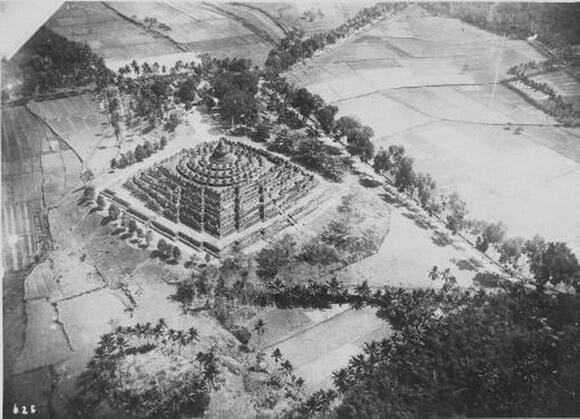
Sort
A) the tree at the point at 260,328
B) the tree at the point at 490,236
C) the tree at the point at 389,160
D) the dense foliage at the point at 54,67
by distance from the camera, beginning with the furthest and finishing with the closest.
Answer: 1. the dense foliage at the point at 54,67
2. the tree at the point at 389,160
3. the tree at the point at 490,236
4. the tree at the point at 260,328

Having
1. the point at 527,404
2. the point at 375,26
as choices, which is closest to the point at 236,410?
the point at 527,404

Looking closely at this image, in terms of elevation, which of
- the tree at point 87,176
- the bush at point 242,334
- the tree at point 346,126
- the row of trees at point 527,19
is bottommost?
the bush at point 242,334

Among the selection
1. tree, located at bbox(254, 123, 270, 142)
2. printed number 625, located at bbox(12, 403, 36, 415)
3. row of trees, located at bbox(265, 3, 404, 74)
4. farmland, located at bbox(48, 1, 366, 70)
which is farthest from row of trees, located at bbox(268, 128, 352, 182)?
printed number 625, located at bbox(12, 403, 36, 415)

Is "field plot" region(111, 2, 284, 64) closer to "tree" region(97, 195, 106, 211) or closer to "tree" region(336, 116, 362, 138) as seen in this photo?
"tree" region(336, 116, 362, 138)

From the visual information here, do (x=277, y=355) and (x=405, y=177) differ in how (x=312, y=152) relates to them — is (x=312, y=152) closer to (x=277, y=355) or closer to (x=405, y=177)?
(x=405, y=177)

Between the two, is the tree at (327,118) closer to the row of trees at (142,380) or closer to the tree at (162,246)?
the tree at (162,246)

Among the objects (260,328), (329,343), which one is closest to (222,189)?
(260,328)

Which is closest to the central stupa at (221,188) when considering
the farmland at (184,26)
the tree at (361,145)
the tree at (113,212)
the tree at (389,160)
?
the tree at (113,212)
